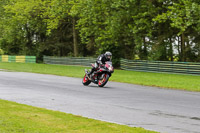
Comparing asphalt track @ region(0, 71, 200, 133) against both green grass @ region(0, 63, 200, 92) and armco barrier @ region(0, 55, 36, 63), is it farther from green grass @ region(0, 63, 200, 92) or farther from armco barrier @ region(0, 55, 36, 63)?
armco barrier @ region(0, 55, 36, 63)

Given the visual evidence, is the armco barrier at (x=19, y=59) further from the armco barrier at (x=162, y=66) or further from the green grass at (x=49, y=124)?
the green grass at (x=49, y=124)

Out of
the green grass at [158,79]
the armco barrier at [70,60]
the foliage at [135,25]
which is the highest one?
the foliage at [135,25]

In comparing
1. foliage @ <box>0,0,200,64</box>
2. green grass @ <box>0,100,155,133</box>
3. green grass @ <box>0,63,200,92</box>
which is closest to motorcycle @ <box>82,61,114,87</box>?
green grass @ <box>0,63,200,92</box>

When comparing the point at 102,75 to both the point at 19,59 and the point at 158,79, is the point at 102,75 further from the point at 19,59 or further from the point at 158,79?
the point at 19,59

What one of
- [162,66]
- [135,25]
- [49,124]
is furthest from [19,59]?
[49,124]

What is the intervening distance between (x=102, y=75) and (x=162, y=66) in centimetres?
1645

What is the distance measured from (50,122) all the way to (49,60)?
45237 mm

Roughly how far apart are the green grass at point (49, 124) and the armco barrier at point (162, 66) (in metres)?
23.4

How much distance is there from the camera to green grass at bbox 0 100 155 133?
737 centimetres

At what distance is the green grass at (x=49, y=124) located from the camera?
24.2 ft

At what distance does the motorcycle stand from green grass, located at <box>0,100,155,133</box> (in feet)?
28.3

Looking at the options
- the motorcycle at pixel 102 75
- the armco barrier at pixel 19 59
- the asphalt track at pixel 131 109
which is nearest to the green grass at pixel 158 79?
the motorcycle at pixel 102 75

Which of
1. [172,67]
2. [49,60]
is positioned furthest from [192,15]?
[49,60]

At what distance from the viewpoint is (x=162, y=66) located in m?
34.4
